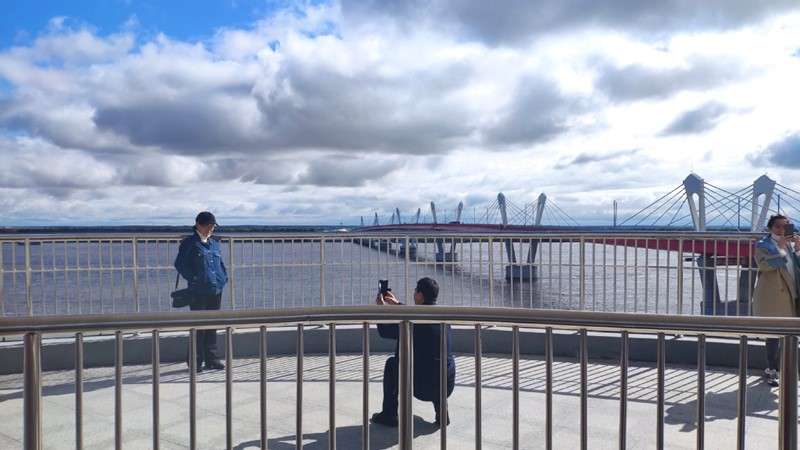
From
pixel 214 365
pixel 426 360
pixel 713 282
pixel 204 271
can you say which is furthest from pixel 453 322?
pixel 713 282

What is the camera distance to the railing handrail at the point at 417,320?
2752mm

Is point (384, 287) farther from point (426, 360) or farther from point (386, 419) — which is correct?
point (386, 419)

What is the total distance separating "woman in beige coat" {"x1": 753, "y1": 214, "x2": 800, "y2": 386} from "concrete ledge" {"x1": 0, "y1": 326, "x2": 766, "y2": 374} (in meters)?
0.84

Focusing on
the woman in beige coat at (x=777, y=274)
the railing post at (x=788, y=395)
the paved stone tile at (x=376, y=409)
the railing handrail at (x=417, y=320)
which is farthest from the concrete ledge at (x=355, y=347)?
the railing handrail at (x=417, y=320)

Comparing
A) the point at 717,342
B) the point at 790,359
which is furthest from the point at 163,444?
the point at 717,342

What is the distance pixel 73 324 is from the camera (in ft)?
9.49

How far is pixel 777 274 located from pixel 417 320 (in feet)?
16.2

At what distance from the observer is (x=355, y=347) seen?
331 inches

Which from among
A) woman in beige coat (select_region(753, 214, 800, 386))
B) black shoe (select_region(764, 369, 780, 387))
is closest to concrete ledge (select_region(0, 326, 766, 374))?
black shoe (select_region(764, 369, 780, 387))

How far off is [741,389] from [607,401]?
3.41m

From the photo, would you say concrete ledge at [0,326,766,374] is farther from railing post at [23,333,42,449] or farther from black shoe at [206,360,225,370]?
railing post at [23,333,42,449]

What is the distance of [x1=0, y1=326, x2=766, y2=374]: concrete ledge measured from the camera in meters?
7.42

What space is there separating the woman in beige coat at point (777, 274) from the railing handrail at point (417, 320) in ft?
13.7

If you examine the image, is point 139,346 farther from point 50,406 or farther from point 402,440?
point 402,440
